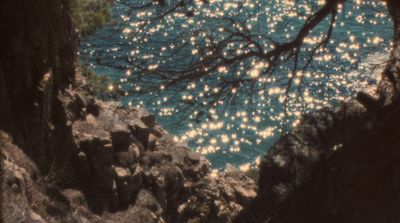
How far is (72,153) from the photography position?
49.5ft

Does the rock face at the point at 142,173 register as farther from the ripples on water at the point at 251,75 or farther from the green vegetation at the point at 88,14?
the ripples on water at the point at 251,75

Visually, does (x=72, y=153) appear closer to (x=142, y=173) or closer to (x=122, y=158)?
(x=122, y=158)

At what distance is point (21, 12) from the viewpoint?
1166 cm

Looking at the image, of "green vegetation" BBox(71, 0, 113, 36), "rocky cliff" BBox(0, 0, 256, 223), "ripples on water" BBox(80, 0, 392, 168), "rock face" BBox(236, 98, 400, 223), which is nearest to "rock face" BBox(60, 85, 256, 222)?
"rocky cliff" BBox(0, 0, 256, 223)

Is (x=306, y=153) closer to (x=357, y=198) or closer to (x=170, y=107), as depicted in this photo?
(x=357, y=198)

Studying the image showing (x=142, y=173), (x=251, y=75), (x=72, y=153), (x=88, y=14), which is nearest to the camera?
(x=72, y=153)

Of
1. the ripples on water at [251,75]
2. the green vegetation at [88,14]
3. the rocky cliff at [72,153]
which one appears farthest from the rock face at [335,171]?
the ripples on water at [251,75]

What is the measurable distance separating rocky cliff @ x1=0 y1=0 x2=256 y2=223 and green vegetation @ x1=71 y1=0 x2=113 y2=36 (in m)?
2.14

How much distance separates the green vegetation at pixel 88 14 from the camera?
1936 cm

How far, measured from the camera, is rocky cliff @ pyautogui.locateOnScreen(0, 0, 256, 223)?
Answer: 428 inches

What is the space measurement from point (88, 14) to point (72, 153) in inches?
256

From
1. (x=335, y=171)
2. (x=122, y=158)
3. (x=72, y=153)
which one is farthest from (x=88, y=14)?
(x=335, y=171)

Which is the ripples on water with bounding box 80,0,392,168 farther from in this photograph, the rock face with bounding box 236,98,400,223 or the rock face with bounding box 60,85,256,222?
the rock face with bounding box 236,98,400,223

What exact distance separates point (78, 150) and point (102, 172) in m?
1.12
